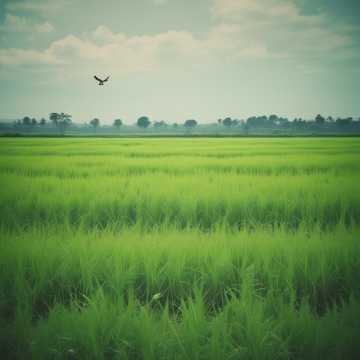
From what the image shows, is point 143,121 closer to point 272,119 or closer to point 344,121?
point 272,119

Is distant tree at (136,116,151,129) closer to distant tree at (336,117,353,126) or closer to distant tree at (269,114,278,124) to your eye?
distant tree at (269,114,278,124)

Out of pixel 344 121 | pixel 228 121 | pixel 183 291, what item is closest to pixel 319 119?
pixel 344 121

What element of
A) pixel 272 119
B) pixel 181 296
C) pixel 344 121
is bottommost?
pixel 181 296

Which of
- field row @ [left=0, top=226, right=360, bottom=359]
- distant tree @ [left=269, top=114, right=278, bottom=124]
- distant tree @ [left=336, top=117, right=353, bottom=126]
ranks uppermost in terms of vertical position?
distant tree @ [left=269, top=114, right=278, bottom=124]

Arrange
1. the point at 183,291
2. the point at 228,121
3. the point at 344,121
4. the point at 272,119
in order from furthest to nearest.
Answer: the point at 228,121
the point at 272,119
the point at 344,121
the point at 183,291

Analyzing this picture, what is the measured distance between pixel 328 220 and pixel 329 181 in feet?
7.03

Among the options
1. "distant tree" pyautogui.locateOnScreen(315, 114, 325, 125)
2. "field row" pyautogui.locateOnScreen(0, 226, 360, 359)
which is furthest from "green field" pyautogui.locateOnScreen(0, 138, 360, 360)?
"distant tree" pyautogui.locateOnScreen(315, 114, 325, 125)

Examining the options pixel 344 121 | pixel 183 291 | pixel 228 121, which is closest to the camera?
pixel 183 291

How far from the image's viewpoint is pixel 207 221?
3.40m

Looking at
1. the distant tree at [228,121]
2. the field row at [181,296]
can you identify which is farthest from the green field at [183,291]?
the distant tree at [228,121]

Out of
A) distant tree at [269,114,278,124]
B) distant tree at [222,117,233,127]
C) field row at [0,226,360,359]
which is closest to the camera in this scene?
field row at [0,226,360,359]

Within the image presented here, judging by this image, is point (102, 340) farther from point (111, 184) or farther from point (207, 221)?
point (111, 184)

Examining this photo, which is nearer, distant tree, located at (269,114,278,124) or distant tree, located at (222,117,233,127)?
distant tree, located at (269,114,278,124)

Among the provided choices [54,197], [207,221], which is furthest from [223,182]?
[54,197]
